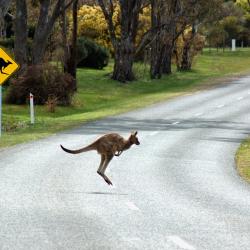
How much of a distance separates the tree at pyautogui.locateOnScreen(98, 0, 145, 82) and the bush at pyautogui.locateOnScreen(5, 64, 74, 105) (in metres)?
14.5

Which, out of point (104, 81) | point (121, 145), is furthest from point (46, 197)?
point (104, 81)

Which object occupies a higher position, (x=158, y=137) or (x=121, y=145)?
(x=121, y=145)

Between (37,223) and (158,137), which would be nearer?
(37,223)

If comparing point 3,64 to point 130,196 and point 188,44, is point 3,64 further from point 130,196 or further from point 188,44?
point 188,44

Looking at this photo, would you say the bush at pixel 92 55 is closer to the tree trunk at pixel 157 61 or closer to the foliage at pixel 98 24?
the foliage at pixel 98 24

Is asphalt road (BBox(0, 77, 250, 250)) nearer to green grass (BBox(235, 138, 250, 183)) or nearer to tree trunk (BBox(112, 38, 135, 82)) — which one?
green grass (BBox(235, 138, 250, 183))

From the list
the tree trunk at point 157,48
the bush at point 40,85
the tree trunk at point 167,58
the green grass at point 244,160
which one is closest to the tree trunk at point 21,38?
the bush at point 40,85

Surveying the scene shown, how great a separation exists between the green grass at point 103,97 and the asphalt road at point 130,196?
277 centimetres

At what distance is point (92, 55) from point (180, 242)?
58771 mm

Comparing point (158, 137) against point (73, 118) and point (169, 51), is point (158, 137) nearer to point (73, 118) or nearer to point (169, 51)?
point (73, 118)

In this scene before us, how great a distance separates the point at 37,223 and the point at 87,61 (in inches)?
2304

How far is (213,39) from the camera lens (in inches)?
4033

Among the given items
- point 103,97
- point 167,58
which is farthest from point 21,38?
point 167,58

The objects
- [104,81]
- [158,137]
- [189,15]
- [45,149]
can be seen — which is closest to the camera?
[45,149]
